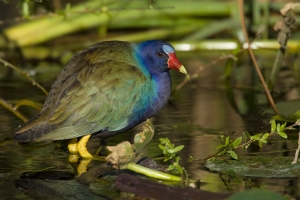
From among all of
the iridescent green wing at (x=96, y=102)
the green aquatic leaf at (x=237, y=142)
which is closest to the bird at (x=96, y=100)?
the iridescent green wing at (x=96, y=102)

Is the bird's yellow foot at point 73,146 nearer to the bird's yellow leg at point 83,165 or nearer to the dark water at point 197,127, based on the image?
the dark water at point 197,127

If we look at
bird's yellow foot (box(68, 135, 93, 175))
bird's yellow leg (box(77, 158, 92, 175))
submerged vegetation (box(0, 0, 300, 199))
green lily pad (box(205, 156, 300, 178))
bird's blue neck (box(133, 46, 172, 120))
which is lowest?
bird's yellow leg (box(77, 158, 92, 175))

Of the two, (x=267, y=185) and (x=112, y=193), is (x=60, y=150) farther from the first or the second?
(x=267, y=185)

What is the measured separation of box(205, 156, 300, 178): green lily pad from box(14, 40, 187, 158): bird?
541mm

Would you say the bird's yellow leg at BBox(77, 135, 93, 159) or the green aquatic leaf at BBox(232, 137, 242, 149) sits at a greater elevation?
the green aquatic leaf at BBox(232, 137, 242, 149)

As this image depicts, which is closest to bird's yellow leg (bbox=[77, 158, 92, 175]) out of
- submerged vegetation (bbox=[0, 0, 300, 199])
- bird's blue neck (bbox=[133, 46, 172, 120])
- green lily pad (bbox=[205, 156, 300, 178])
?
bird's blue neck (bbox=[133, 46, 172, 120])

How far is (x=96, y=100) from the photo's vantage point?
414cm

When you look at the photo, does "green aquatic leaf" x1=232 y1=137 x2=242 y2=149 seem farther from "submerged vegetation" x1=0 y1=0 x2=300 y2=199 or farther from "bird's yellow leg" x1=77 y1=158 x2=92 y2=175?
"submerged vegetation" x1=0 y1=0 x2=300 y2=199

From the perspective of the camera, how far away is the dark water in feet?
12.1

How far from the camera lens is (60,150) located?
4.49 meters

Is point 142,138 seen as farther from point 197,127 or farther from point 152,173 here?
point 197,127

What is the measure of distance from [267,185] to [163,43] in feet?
4.07

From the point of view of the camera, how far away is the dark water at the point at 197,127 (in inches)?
146

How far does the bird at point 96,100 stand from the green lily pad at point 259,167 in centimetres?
54
